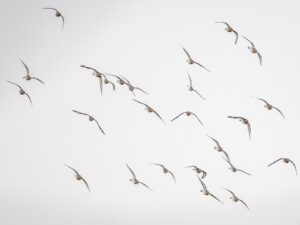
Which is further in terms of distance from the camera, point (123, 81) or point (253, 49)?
point (253, 49)

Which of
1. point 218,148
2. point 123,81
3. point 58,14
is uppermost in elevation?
Answer: point 58,14

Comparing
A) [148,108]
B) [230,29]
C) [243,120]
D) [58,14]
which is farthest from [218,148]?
[58,14]

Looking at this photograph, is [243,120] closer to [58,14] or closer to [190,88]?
[190,88]

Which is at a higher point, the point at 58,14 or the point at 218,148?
the point at 58,14

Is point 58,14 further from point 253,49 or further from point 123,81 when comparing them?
point 253,49

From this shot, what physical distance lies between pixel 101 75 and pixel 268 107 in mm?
13826

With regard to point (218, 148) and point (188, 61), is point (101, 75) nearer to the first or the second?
point (188, 61)

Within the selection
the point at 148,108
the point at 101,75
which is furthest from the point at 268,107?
the point at 101,75

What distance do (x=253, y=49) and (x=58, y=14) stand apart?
16.5 m

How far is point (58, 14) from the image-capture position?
4784 cm

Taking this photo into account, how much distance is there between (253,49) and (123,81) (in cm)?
1175

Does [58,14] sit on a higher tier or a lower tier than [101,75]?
higher

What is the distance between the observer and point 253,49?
50.3 metres

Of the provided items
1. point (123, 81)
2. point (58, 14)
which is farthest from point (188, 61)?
point (58, 14)
